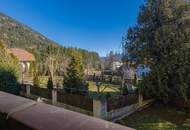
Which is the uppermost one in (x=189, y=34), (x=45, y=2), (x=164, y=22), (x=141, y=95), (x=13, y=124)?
(x=45, y=2)

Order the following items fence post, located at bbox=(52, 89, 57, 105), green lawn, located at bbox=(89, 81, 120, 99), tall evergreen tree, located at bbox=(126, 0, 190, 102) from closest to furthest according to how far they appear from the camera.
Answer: tall evergreen tree, located at bbox=(126, 0, 190, 102) < green lawn, located at bbox=(89, 81, 120, 99) < fence post, located at bbox=(52, 89, 57, 105)

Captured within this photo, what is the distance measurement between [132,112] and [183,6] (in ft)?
20.5

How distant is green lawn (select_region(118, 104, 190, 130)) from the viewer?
926cm

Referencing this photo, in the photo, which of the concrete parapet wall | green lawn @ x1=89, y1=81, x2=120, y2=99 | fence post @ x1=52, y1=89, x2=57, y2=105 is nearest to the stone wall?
green lawn @ x1=89, y1=81, x2=120, y2=99

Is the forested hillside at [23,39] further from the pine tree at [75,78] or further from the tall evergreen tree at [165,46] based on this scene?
the tall evergreen tree at [165,46]

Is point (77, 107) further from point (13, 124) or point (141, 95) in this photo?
point (13, 124)

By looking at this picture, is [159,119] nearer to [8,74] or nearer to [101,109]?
[101,109]

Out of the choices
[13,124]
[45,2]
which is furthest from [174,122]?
[45,2]

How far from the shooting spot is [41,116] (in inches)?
44.5

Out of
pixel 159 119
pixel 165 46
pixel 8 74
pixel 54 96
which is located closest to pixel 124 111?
pixel 159 119

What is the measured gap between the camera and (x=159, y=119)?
10.1 m

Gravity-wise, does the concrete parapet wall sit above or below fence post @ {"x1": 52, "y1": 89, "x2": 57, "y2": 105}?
above

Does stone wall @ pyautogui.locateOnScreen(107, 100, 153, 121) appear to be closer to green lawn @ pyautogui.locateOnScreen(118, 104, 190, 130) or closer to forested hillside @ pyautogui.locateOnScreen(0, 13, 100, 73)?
green lawn @ pyautogui.locateOnScreen(118, 104, 190, 130)

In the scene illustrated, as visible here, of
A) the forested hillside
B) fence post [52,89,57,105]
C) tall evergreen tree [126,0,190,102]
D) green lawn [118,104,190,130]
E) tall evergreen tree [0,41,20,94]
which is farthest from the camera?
the forested hillside
